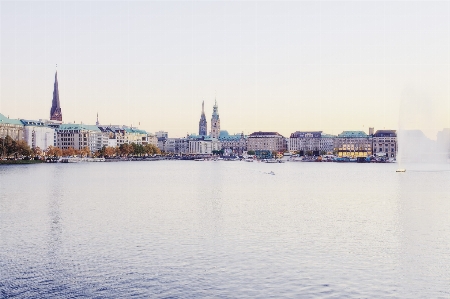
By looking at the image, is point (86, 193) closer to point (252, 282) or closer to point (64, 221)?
point (64, 221)

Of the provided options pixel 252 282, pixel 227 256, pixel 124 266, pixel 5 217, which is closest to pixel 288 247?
pixel 227 256

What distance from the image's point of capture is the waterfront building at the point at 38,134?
537ft

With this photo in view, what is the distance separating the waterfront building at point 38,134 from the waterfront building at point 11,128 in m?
2.32

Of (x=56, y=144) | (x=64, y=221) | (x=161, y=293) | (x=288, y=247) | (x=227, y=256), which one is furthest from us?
(x=56, y=144)

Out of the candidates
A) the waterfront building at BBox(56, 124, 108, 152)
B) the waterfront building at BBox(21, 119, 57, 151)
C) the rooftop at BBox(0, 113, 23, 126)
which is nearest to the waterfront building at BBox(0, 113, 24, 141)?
the rooftop at BBox(0, 113, 23, 126)

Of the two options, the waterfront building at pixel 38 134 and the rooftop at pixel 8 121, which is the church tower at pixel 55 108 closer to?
the waterfront building at pixel 38 134

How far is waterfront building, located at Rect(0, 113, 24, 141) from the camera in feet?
498

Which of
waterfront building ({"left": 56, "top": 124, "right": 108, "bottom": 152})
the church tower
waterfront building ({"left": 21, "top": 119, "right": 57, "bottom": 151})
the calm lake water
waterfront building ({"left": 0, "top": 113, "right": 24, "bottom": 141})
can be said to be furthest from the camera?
the church tower

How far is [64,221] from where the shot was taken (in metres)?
31.0

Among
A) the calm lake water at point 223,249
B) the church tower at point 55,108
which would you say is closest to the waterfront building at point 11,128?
the church tower at point 55,108

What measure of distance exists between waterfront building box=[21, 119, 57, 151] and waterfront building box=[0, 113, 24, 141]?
91.3 inches

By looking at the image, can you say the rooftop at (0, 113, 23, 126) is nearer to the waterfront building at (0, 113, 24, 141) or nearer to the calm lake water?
the waterfront building at (0, 113, 24, 141)

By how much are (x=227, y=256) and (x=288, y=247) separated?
3205mm

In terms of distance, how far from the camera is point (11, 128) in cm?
15525
